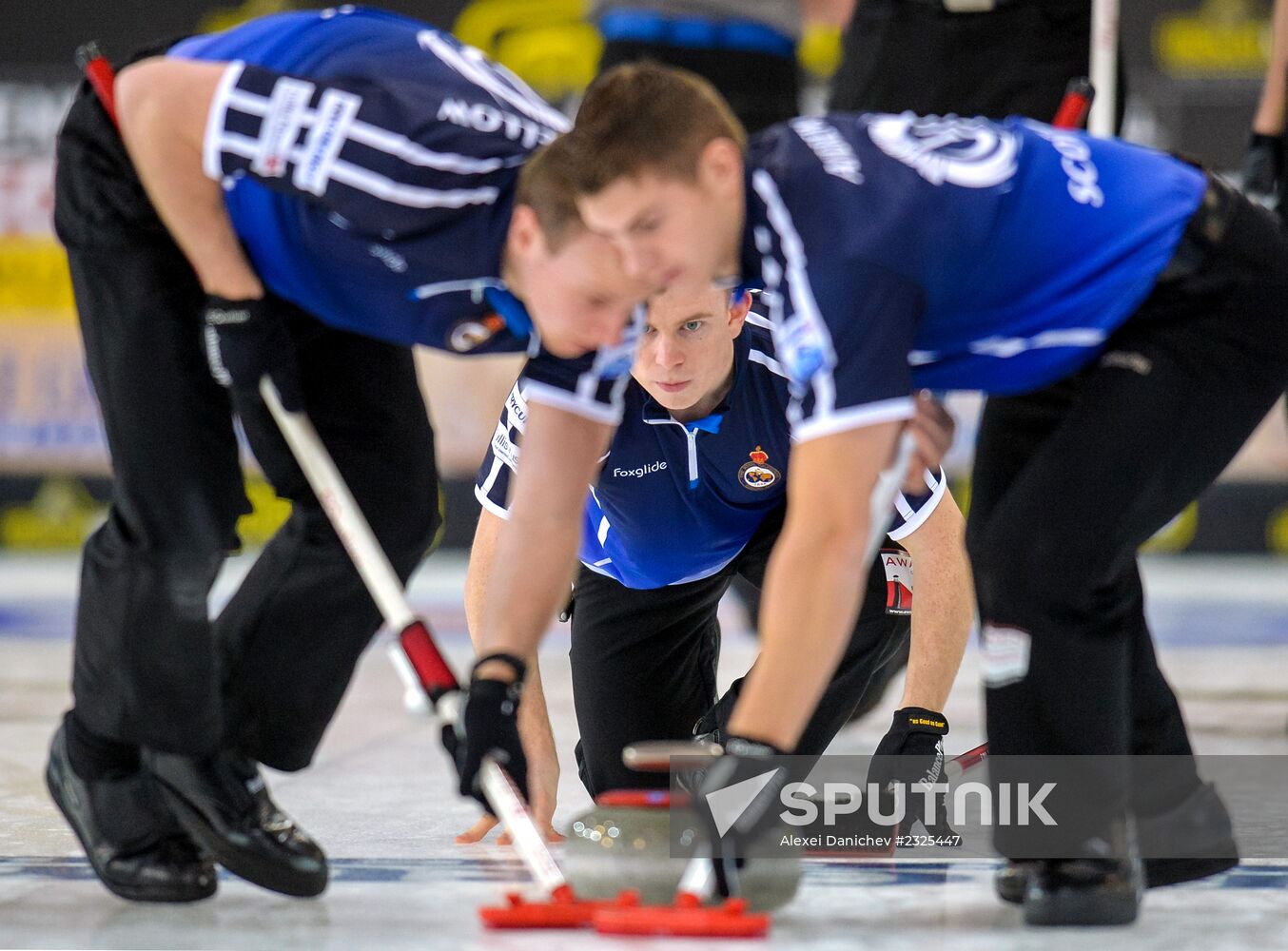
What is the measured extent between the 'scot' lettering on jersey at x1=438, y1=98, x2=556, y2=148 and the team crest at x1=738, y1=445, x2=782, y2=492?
0.87 m

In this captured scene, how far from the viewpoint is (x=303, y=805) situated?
3338 millimetres

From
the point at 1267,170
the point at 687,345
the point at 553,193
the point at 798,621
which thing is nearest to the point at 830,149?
the point at 553,193

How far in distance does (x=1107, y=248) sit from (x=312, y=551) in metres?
1.31

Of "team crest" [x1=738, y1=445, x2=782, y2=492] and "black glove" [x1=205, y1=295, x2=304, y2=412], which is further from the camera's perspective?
"team crest" [x1=738, y1=445, x2=782, y2=492]

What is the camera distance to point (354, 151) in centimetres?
229

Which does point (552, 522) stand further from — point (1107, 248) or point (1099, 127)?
point (1099, 127)

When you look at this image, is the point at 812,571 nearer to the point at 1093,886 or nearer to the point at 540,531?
the point at 540,531

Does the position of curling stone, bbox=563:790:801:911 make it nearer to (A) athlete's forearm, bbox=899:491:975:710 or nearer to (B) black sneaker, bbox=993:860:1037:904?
(B) black sneaker, bbox=993:860:1037:904

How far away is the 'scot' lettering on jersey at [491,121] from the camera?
7.63ft

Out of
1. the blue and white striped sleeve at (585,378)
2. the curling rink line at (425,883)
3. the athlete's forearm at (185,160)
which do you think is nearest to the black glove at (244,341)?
the athlete's forearm at (185,160)

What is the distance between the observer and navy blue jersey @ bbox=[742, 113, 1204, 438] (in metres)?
2.03

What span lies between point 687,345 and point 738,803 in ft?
3.38

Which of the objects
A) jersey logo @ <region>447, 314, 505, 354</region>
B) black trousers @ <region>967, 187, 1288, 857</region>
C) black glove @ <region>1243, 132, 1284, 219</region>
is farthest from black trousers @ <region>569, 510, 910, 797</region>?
black glove @ <region>1243, 132, 1284, 219</region>

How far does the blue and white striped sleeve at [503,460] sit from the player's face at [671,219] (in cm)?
100
